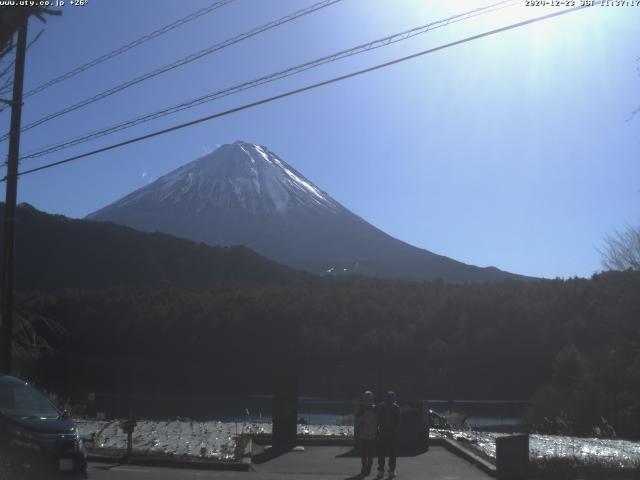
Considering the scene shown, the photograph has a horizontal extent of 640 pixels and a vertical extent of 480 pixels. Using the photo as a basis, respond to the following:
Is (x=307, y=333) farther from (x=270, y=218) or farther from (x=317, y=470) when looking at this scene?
(x=270, y=218)

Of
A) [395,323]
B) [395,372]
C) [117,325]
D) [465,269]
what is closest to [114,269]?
[117,325]

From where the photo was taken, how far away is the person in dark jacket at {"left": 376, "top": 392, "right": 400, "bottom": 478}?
43.0 ft

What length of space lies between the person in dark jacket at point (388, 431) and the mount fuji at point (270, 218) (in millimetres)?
116164

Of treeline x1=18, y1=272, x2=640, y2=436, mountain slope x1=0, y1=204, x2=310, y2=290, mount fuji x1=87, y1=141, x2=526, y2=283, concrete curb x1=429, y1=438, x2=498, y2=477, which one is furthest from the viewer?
mount fuji x1=87, y1=141, x2=526, y2=283

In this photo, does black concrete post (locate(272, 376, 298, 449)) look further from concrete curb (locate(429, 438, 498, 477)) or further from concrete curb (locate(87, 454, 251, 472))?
concrete curb (locate(429, 438, 498, 477))

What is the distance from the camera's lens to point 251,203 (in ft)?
561

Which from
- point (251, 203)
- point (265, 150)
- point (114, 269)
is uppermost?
point (265, 150)

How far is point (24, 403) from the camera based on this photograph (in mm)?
10516

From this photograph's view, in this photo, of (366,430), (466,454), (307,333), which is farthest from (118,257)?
(366,430)

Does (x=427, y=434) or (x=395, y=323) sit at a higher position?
(x=395, y=323)

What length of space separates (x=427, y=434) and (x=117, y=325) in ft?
208

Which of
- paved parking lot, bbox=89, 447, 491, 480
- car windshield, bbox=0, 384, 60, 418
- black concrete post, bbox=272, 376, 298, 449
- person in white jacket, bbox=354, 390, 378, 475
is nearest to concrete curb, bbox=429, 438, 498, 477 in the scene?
paved parking lot, bbox=89, 447, 491, 480

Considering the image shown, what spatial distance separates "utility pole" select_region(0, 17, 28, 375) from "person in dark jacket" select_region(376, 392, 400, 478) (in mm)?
8039

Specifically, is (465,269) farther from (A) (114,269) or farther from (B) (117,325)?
(B) (117,325)
